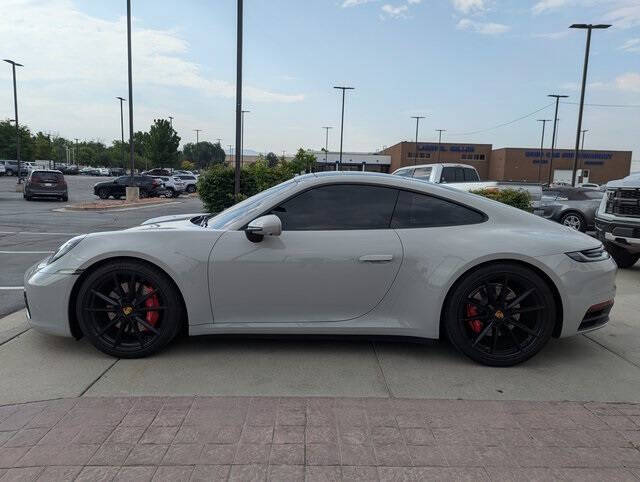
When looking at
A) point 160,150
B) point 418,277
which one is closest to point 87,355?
point 418,277

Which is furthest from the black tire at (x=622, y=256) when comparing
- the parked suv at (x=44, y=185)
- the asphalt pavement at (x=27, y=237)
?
the parked suv at (x=44, y=185)

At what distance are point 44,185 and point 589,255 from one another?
25941 mm

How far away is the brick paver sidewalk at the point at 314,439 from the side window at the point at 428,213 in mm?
1324

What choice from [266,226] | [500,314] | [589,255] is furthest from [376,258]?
[589,255]

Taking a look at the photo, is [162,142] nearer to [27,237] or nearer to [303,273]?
[27,237]

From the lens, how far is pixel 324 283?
352 centimetres

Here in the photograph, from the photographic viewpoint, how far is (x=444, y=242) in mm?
3584

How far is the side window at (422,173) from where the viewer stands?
49.1ft

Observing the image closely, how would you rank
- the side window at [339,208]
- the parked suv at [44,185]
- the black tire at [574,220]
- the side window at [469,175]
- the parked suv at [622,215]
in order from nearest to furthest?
the side window at [339,208], the parked suv at [622,215], the black tire at [574,220], the side window at [469,175], the parked suv at [44,185]

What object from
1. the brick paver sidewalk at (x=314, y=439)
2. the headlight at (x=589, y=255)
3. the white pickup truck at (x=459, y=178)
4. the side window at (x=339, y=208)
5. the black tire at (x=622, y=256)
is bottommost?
the brick paver sidewalk at (x=314, y=439)

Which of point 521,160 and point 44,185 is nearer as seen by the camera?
point 44,185

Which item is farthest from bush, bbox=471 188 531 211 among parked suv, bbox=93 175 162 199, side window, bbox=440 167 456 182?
parked suv, bbox=93 175 162 199

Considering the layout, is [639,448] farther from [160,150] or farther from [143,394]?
[160,150]

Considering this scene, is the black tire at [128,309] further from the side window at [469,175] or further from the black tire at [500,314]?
the side window at [469,175]
